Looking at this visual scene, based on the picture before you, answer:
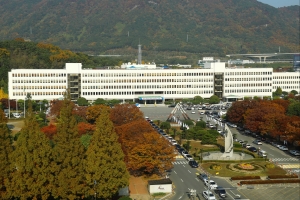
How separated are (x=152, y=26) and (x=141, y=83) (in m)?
74.0

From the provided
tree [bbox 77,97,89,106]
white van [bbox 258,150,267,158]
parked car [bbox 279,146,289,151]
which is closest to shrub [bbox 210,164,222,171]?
white van [bbox 258,150,267,158]

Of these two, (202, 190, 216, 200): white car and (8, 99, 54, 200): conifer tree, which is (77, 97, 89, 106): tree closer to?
(202, 190, 216, 200): white car

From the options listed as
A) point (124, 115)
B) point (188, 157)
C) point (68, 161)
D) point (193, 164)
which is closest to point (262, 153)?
point (188, 157)

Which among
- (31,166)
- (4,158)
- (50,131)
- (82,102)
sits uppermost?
(82,102)

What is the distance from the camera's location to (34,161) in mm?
16422

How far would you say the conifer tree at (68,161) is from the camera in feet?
54.9

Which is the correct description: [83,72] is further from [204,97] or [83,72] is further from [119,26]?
[119,26]

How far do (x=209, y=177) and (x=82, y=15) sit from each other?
124814 millimetres

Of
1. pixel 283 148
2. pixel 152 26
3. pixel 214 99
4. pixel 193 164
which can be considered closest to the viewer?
pixel 193 164

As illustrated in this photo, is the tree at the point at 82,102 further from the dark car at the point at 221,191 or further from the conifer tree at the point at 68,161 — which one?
the conifer tree at the point at 68,161

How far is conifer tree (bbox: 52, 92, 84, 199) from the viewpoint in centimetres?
1673

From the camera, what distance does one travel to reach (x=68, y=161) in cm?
1695

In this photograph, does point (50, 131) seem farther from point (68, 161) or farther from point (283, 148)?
point (283, 148)

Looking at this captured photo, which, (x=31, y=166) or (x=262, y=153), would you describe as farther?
(x=262, y=153)
